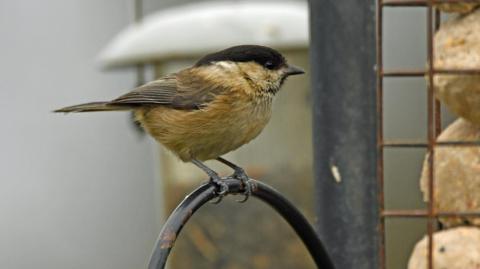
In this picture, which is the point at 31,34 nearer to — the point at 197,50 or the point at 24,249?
the point at 24,249

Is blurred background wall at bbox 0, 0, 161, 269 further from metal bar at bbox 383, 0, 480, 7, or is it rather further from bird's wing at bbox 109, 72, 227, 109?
metal bar at bbox 383, 0, 480, 7

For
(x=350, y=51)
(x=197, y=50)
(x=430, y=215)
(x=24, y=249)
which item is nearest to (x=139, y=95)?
(x=350, y=51)

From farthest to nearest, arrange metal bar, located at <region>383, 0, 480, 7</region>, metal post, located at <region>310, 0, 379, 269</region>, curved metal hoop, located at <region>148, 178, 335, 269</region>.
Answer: metal post, located at <region>310, 0, 379, 269</region> → metal bar, located at <region>383, 0, 480, 7</region> → curved metal hoop, located at <region>148, 178, 335, 269</region>

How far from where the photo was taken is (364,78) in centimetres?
386

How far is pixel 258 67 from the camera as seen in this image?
14.1 ft

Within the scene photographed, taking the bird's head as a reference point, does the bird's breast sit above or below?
below

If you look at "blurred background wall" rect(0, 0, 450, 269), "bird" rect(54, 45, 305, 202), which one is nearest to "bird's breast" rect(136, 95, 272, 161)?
"bird" rect(54, 45, 305, 202)

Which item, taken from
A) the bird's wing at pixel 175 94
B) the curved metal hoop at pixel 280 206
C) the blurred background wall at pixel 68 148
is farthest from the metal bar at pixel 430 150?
the blurred background wall at pixel 68 148

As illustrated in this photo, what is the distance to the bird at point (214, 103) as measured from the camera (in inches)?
167

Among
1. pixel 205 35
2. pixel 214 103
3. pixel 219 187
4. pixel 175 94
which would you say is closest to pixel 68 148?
pixel 205 35

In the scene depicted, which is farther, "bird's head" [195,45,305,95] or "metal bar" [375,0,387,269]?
"bird's head" [195,45,305,95]

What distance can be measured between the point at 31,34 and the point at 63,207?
1656mm

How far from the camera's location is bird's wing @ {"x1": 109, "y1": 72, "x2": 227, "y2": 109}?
171 inches

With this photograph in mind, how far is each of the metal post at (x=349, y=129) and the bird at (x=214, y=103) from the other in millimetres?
405
